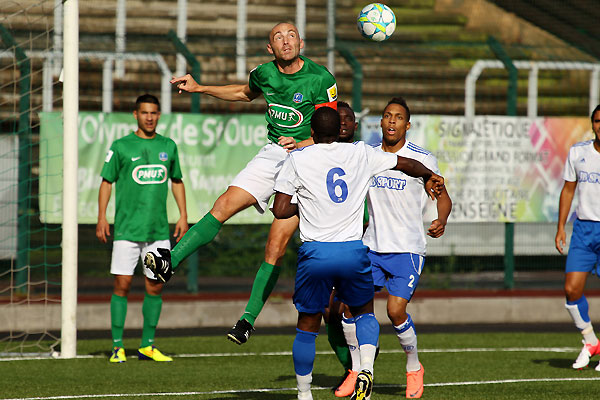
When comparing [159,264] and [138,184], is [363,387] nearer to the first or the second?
[159,264]

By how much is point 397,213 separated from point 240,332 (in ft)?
6.43

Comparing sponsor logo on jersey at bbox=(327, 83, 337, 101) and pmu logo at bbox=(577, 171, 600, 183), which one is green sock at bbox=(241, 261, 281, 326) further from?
pmu logo at bbox=(577, 171, 600, 183)

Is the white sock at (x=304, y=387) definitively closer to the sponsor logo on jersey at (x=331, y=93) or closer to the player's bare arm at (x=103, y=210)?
the sponsor logo on jersey at (x=331, y=93)

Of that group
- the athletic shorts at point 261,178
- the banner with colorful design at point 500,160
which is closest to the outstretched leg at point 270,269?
the athletic shorts at point 261,178

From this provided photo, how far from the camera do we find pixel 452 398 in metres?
8.05

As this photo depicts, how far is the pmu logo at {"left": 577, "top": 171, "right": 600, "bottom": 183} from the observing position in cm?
1001

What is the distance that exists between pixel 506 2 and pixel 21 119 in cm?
1260

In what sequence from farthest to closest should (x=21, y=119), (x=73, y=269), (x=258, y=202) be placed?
(x=21, y=119) → (x=73, y=269) → (x=258, y=202)

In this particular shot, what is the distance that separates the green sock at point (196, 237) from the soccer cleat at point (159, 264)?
23cm

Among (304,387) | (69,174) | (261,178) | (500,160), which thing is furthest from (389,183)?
(500,160)

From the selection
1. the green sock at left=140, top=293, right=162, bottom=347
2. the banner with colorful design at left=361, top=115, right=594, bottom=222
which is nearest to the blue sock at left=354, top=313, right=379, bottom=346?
the green sock at left=140, top=293, right=162, bottom=347

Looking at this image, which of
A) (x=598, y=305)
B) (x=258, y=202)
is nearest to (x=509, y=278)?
(x=598, y=305)

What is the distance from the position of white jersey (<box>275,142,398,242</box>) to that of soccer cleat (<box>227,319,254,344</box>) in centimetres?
89

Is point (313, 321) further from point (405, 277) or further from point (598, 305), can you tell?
point (598, 305)
